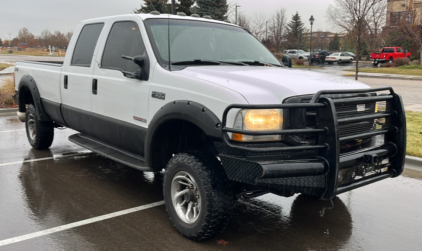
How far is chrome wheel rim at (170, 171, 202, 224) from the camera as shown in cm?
385

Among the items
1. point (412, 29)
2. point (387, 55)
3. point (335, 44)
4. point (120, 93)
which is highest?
point (335, 44)

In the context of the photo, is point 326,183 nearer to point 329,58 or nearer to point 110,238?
point 110,238

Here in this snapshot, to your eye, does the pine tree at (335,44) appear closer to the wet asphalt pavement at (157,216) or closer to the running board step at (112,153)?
the wet asphalt pavement at (157,216)

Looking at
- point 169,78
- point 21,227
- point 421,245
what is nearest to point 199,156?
point 169,78

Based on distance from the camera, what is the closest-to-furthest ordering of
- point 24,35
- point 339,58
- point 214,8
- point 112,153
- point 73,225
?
point 73,225
point 112,153
point 214,8
point 339,58
point 24,35

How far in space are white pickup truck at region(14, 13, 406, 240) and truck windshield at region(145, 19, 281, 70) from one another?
2 centimetres

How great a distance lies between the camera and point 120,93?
4.82m

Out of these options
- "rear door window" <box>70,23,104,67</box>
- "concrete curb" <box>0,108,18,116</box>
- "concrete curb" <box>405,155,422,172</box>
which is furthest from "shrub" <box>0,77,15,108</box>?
"concrete curb" <box>405,155,422,172</box>

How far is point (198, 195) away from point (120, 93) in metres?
1.72

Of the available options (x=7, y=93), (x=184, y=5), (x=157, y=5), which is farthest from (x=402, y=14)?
(x=7, y=93)

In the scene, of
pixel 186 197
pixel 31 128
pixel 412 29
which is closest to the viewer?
pixel 186 197

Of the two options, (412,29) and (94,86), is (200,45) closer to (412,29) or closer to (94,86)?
(94,86)

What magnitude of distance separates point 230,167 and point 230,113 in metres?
0.45

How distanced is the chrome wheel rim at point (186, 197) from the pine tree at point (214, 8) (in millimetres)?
27375
